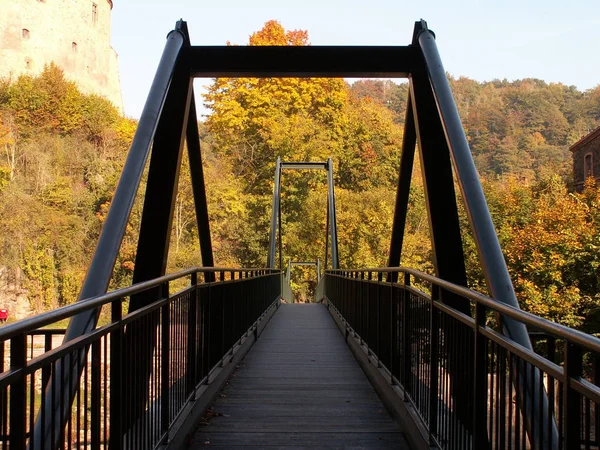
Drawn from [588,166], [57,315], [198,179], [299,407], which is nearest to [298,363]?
[299,407]

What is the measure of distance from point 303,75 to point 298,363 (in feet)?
11.6

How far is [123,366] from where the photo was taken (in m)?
2.99

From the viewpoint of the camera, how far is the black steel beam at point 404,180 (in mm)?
6355

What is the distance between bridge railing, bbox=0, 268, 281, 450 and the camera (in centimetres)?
185

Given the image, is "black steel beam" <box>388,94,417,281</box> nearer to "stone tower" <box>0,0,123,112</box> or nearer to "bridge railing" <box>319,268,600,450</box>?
"bridge railing" <box>319,268,600,450</box>

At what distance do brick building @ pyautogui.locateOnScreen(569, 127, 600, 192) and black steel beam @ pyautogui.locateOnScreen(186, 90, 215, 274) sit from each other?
3592cm

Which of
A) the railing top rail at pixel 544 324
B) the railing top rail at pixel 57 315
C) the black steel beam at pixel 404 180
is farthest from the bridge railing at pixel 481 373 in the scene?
the railing top rail at pixel 57 315

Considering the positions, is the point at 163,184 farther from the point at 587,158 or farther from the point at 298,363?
the point at 587,158

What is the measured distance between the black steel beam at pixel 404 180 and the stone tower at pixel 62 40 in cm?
6005

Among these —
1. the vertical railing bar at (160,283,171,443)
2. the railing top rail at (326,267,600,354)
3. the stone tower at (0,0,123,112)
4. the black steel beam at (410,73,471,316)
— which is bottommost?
the vertical railing bar at (160,283,171,443)

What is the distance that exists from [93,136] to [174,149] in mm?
52799

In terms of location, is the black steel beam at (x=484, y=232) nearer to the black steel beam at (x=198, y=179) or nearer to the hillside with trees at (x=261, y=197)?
the black steel beam at (x=198, y=179)

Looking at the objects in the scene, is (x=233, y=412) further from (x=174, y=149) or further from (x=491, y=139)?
(x=491, y=139)

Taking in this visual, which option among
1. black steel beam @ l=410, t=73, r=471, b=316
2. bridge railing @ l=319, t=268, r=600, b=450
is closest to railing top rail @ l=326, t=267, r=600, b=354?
bridge railing @ l=319, t=268, r=600, b=450
